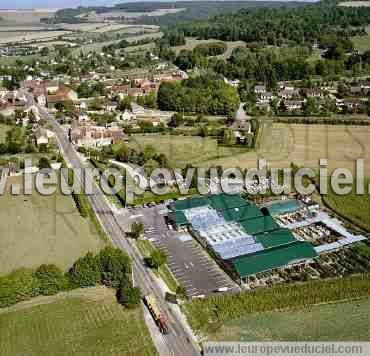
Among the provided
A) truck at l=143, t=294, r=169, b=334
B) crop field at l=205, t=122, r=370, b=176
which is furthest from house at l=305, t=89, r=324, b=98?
truck at l=143, t=294, r=169, b=334

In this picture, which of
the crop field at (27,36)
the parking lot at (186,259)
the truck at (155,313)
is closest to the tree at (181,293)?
the parking lot at (186,259)

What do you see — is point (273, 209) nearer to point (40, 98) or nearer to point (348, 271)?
point (348, 271)

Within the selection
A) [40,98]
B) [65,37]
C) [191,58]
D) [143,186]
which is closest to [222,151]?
[143,186]

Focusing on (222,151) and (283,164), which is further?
(222,151)

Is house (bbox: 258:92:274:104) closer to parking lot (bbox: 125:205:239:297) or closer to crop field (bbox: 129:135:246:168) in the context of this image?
crop field (bbox: 129:135:246:168)

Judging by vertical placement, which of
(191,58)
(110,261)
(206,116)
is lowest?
(110,261)

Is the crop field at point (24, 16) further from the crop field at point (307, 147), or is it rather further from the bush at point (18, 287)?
the bush at point (18, 287)

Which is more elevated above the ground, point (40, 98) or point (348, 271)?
point (40, 98)

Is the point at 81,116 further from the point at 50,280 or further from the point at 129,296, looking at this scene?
the point at 129,296
